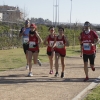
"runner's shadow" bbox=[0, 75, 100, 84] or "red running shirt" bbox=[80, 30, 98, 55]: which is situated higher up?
"red running shirt" bbox=[80, 30, 98, 55]

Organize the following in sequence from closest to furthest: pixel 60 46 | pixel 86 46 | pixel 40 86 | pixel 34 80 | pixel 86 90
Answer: pixel 86 90
pixel 40 86
pixel 34 80
pixel 86 46
pixel 60 46

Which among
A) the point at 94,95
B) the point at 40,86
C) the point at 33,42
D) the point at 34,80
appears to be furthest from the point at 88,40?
the point at 94,95

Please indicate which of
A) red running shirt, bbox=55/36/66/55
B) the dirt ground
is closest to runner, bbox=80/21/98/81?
red running shirt, bbox=55/36/66/55

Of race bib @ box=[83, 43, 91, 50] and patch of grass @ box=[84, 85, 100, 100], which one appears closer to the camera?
patch of grass @ box=[84, 85, 100, 100]

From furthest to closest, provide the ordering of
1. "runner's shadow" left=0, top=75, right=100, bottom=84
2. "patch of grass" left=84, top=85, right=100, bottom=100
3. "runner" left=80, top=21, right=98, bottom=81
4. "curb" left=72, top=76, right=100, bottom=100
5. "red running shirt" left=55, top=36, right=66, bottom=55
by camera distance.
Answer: "red running shirt" left=55, top=36, right=66, bottom=55, "runner" left=80, top=21, right=98, bottom=81, "runner's shadow" left=0, top=75, right=100, bottom=84, "curb" left=72, top=76, right=100, bottom=100, "patch of grass" left=84, top=85, right=100, bottom=100

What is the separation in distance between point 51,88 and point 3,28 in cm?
1874

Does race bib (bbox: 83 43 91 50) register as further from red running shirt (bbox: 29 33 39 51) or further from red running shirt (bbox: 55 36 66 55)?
red running shirt (bbox: 29 33 39 51)

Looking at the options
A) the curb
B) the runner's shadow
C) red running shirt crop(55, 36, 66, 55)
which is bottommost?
the curb

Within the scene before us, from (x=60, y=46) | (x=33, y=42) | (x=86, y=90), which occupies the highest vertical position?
(x=33, y=42)

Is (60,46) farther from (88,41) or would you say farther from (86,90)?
(86,90)

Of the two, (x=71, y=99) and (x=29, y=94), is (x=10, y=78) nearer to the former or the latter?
(x=29, y=94)

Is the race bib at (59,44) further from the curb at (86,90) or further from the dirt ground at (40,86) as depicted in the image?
the curb at (86,90)

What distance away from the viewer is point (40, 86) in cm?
993

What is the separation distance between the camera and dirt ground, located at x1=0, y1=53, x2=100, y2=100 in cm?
854
